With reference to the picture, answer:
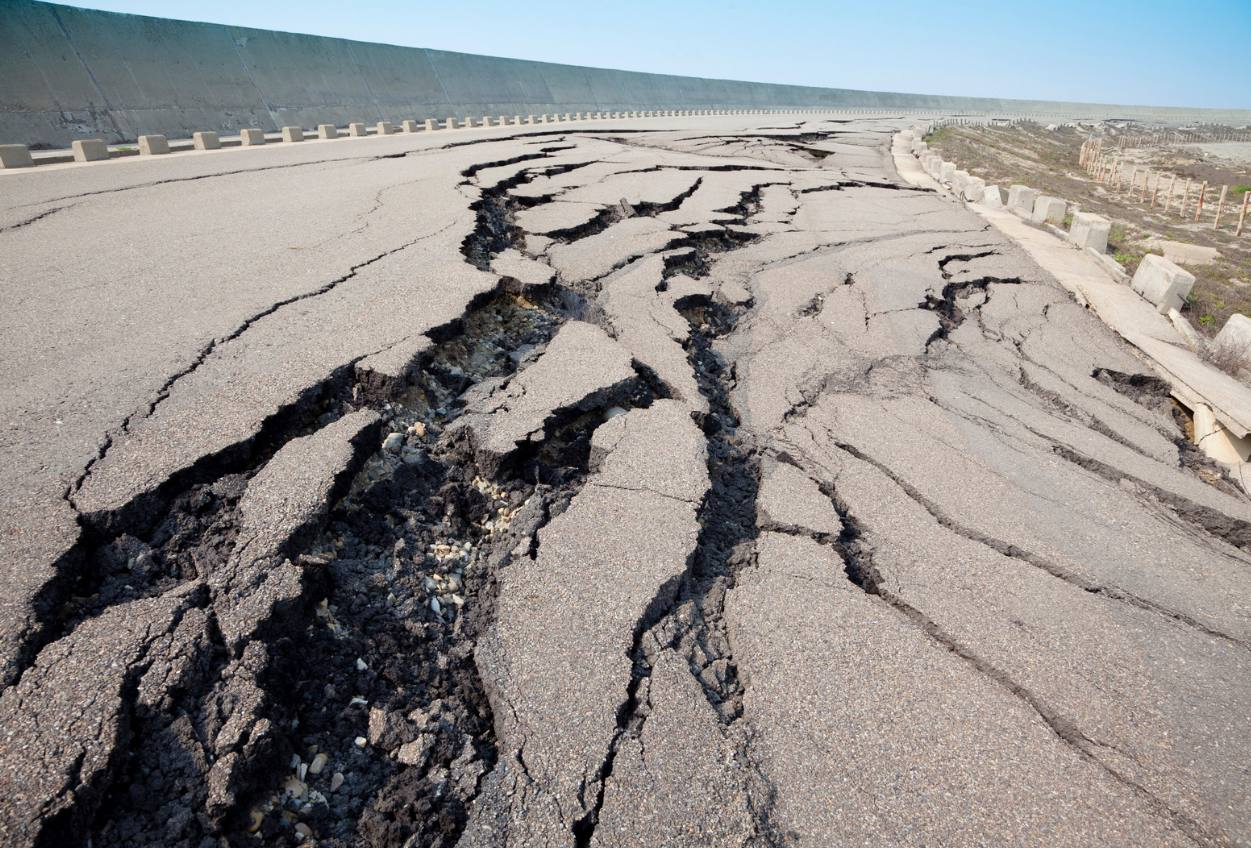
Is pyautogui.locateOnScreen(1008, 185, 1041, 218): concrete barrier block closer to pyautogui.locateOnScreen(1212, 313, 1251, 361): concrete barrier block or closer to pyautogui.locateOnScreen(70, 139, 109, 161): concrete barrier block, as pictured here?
pyautogui.locateOnScreen(1212, 313, 1251, 361): concrete barrier block

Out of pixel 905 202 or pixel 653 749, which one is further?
pixel 905 202

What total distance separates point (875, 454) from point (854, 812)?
1.74 metres

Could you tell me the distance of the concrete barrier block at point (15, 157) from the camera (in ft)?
24.2

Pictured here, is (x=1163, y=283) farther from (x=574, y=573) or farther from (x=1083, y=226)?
(x=574, y=573)

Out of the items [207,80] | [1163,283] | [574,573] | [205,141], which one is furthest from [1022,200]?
[207,80]

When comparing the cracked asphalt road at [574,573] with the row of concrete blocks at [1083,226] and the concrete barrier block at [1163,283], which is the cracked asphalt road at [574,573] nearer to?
the concrete barrier block at [1163,283]

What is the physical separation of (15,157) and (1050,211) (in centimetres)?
1255

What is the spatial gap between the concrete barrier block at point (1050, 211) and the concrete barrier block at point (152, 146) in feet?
39.7

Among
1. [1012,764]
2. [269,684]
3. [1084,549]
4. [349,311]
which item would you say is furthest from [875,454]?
[349,311]

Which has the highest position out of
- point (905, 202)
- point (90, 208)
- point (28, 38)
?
point (28, 38)

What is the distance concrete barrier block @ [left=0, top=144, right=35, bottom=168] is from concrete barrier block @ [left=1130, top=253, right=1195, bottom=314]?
38.7 feet

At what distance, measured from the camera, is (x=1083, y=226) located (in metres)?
7.02

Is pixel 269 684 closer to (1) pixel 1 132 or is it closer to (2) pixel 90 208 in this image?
(2) pixel 90 208

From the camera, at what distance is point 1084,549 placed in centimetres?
239
